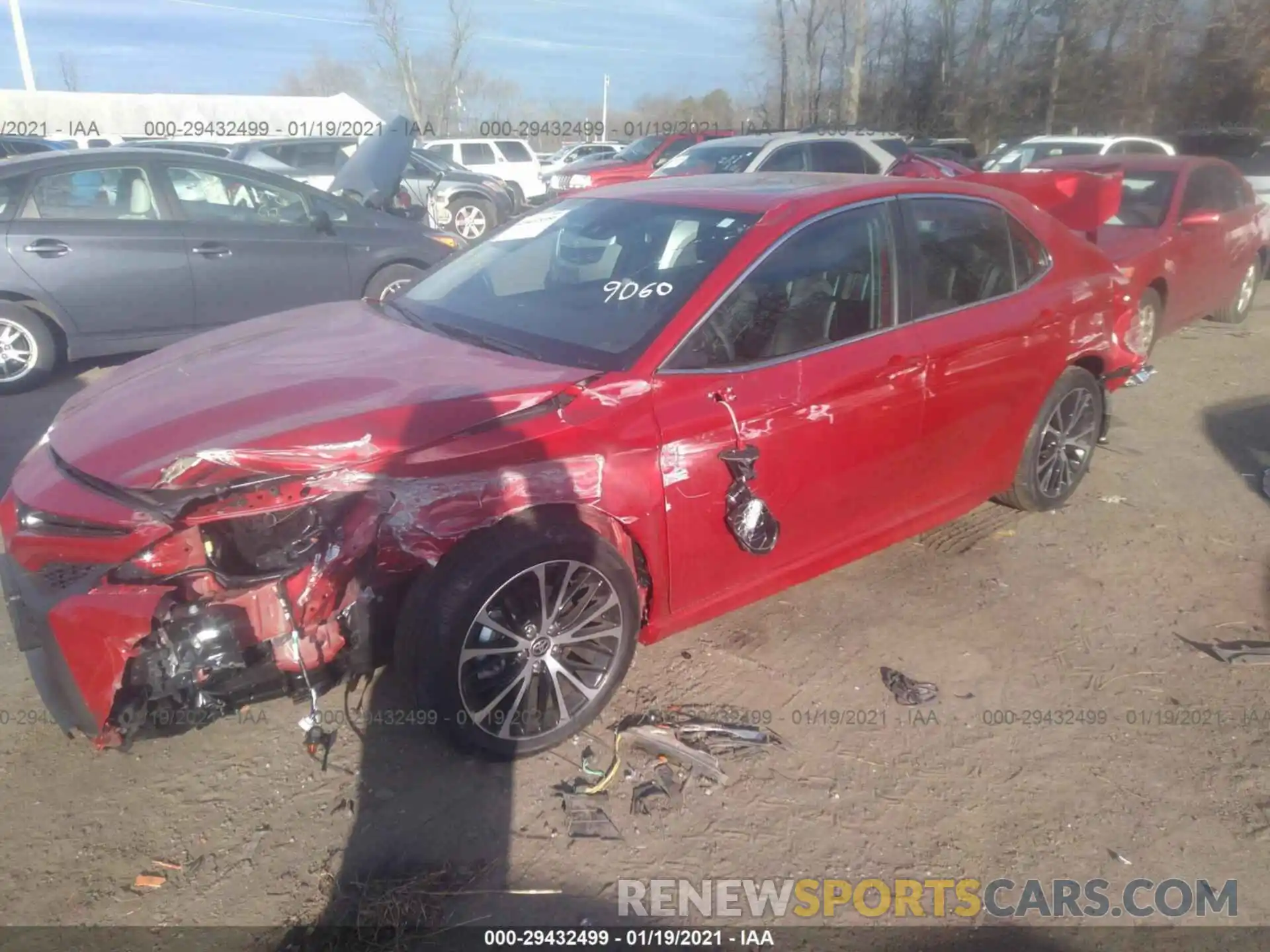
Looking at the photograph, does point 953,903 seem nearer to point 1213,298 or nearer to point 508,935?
point 508,935

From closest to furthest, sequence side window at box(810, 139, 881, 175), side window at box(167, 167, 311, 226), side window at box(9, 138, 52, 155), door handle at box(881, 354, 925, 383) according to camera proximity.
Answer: door handle at box(881, 354, 925, 383), side window at box(167, 167, 311, 226), side window at box(810, 139, 881, 175), side window at box(9, 138, 52, 155)

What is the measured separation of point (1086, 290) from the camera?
175 inches

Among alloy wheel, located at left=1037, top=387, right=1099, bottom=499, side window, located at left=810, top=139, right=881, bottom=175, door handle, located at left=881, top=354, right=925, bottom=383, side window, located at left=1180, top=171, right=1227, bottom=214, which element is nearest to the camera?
door handle, located at left=881, top=354, right=925, bottom=383

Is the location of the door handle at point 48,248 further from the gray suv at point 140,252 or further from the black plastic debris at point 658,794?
the black plastic debris at point 658,794

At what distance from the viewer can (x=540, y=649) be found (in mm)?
2934

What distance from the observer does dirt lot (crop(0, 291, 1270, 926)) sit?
259cm

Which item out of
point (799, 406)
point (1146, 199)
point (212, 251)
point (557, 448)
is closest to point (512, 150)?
point (212, 251)

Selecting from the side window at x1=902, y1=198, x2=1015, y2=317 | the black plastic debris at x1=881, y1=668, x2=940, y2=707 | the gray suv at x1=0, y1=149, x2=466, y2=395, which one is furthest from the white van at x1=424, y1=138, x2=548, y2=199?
the black plastic debris at x1=881, y1=668, x2=940, y2=707

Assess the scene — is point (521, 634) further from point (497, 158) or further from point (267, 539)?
point (497, 158)

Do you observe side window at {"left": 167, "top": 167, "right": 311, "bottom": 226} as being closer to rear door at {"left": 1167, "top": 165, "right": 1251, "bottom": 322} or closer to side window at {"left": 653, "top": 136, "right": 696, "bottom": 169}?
rear door at {"left": 1167, "top": 165, "right": 1251, "bottom": 322}

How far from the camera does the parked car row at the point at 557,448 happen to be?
2617 mm

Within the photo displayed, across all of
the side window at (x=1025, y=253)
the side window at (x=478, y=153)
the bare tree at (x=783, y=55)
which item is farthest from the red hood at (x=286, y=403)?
the bare tree at (x=783, y=55)

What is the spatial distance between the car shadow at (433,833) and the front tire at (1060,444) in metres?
2.57

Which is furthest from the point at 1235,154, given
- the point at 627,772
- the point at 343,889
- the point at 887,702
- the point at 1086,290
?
the point at 343,889
